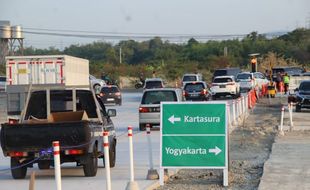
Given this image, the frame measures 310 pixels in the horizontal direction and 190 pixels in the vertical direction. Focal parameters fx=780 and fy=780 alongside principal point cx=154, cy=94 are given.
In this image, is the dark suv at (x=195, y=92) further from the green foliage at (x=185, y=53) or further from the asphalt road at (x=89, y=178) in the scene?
the green foliage at (x=185, y=53)

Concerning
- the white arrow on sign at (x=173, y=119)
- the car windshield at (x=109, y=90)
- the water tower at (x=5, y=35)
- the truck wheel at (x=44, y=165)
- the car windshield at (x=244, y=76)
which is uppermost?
the water tower at (x=5, y=35)

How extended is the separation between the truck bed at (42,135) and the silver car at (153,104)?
14.8m

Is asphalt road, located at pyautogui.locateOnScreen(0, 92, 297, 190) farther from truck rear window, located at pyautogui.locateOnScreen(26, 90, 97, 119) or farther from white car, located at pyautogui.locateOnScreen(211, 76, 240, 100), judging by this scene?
white car, located at pyautogui.locateOnScreen(211, 76, 240, 100)

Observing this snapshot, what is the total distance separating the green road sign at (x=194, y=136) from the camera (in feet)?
47.8

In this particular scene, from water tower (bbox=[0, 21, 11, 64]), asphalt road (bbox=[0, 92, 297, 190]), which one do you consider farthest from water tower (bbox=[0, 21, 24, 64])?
asphalt road (bbox=[0, 92, 297, 190])

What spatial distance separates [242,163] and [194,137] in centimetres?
354

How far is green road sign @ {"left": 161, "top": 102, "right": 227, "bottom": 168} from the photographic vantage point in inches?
573

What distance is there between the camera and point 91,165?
16000mm

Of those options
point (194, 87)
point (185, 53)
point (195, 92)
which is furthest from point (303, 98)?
point (185, 53)

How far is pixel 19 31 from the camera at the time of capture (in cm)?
9550

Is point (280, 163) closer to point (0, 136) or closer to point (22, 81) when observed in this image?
point (0, 136)

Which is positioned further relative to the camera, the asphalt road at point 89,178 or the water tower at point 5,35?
the water tower at point 5,35

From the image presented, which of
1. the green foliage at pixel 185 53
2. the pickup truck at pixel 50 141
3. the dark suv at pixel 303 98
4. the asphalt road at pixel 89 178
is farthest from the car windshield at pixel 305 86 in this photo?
the green foliage at pixel 185 53

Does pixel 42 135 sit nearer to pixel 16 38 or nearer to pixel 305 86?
pixel 305 86
